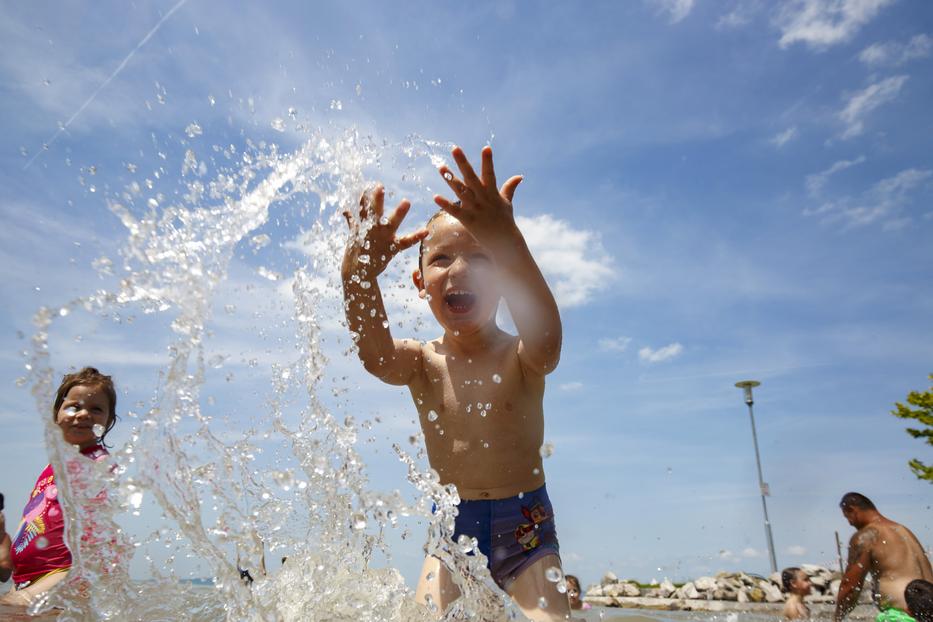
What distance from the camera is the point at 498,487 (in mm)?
3180

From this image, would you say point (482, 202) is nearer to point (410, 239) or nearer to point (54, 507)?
point (410, 239)

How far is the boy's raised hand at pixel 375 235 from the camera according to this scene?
3.34 m

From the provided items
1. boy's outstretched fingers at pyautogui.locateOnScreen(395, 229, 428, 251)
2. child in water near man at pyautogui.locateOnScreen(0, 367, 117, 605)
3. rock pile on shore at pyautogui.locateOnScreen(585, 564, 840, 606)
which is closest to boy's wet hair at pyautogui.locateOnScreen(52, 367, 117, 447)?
child in water near man at pyautogui.locateOnScreen(0, 367, 117, 605)

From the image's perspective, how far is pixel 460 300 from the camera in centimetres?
338

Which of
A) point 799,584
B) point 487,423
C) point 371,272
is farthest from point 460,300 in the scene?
point 799,584

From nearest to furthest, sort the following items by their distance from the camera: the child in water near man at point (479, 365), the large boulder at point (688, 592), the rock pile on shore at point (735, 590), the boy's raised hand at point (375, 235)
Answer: the child in water near man at point (479, 365) → the boy's raised hand at point (375, 235) → the rock pile on shore at point (735, 590) → the large boulder at point (688, 592)

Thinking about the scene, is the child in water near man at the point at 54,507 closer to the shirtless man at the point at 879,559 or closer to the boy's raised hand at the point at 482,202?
the boy's raised hand at the point at 482,202

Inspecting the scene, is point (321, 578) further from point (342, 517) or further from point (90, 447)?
point (90, 447)

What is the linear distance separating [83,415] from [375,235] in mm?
2663

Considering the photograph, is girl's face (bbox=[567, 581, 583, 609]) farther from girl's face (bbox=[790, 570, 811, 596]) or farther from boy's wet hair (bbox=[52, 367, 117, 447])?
boy's wet hair (bbox=[52, 367, 117, 447])

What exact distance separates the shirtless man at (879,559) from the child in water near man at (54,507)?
711 cm

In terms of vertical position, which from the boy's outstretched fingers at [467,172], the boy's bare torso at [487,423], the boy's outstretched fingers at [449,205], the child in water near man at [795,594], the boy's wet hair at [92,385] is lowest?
the child in water near man at [795,594]

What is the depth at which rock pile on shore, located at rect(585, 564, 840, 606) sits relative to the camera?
12945mm

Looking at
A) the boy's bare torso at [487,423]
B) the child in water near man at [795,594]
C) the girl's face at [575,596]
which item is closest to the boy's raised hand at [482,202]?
the boy's bare torso at [487,423]
